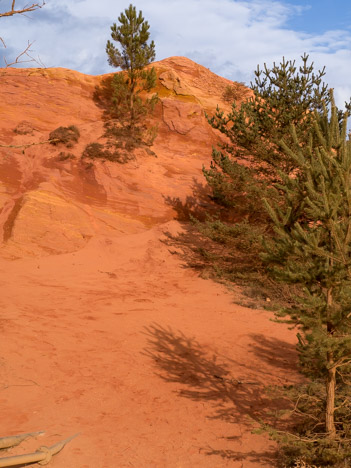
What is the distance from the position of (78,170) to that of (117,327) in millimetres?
10661

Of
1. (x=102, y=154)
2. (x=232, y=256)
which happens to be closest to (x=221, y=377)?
(x=232, y=256)

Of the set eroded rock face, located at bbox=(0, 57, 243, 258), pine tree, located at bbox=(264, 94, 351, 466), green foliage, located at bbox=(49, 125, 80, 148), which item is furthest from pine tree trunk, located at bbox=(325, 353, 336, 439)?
green foliage, located at bbox=(49, 125, 80, 148)

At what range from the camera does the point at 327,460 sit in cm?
402

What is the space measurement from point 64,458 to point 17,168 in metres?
14.3

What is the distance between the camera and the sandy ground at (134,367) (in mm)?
4660

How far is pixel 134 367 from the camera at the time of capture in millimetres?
6820

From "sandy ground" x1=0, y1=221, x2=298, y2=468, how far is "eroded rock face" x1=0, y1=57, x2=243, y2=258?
2015 mm

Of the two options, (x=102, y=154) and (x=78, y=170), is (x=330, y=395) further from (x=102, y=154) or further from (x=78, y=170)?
(x=102, y=154)

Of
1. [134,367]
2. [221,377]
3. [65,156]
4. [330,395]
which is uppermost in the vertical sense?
[65,156]

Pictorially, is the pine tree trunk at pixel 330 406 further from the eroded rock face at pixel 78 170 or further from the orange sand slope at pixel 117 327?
the eroded rock face at pixel 78 170

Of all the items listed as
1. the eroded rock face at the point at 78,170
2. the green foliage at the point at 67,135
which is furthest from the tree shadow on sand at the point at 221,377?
the green foliage at the point at 67,135

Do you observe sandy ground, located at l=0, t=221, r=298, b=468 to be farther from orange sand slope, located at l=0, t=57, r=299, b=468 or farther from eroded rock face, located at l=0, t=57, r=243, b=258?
eroded rock face, located at l=0, t=57, r=243, b=258

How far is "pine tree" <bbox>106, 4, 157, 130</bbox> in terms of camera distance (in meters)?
22.0

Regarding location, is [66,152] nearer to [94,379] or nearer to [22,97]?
[22,97]
